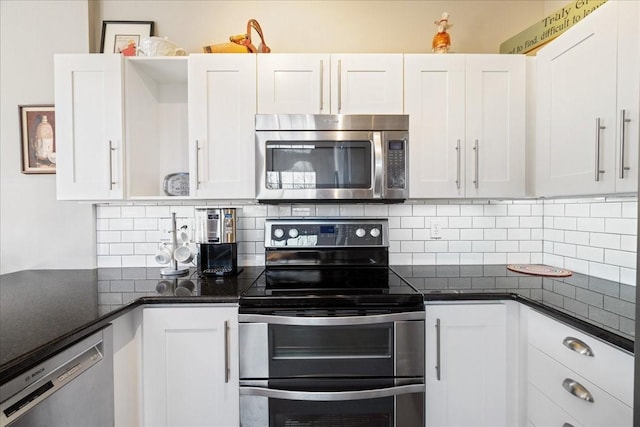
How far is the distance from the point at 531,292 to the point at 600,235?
577 millimetres

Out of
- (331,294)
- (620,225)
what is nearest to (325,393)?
(331,294)

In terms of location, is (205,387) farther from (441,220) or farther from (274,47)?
(274,47)

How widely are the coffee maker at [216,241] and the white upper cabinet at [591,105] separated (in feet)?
5.58

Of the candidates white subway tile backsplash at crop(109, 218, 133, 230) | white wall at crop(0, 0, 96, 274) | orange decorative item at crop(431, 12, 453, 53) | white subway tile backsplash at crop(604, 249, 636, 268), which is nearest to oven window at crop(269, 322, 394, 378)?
white subway tile backsplash at crop(604, 249, 636, 268)

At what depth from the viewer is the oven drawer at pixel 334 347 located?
4.73ft

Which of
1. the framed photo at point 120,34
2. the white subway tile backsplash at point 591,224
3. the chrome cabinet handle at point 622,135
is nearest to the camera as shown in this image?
the chrome cabinet handle at point 622,135

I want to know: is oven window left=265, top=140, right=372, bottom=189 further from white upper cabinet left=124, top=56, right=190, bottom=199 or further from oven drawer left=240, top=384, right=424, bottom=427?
oven drawer left=240, top=384, right=424, bottom=427

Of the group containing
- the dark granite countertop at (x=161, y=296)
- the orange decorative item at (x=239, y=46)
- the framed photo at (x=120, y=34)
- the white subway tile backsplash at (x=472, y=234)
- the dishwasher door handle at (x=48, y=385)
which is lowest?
the dishwasher door handle at (x=48, y=385)

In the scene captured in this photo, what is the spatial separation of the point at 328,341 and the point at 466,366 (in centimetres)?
65

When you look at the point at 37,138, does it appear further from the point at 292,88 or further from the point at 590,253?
the point at 590,253

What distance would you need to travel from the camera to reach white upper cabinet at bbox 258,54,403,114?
1.78 m

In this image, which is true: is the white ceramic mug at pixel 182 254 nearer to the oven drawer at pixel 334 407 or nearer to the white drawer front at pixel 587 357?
the oven drawer at pixel 334 407

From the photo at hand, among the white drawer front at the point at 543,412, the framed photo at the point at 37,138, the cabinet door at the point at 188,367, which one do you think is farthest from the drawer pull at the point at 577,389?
the framed photo at the point at 37,138

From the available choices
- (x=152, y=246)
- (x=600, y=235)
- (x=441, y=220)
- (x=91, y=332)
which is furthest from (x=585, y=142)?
(x=152, y=246)
